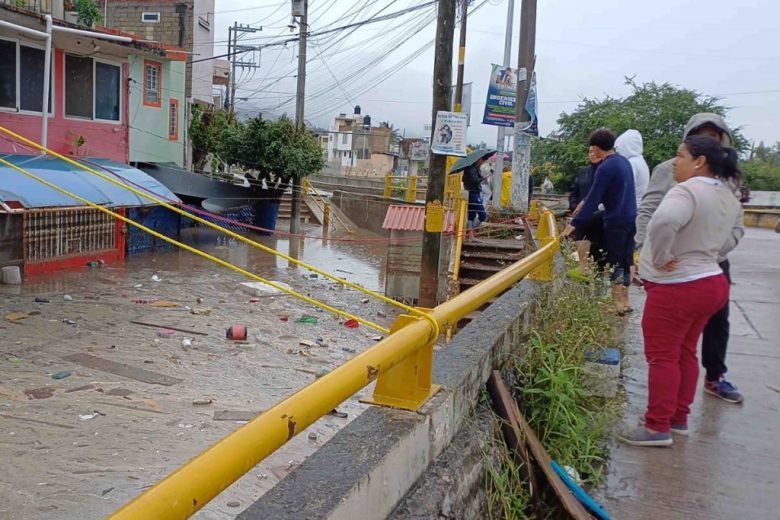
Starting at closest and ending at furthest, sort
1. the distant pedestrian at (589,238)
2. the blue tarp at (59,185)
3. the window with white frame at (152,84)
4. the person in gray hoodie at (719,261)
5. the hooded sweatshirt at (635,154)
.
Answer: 1. the person in gray hoodie at (719,261)
2. the distant pedestrian at (589,238)
3. the hooded sweatshirt at (635,154)
4. the blue tarp at (59,185)
5. the window with white frame at (152,84)

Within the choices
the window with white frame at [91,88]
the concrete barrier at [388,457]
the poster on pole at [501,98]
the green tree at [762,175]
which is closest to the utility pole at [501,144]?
the poster on pole at [501,98]

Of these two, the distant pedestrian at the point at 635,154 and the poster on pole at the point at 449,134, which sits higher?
the poster on pole at the point at 449,134

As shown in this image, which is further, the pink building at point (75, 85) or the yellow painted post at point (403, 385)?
the pink building at point (75, 85)

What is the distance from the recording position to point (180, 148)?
20891 mm

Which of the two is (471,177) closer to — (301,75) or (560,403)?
(560,403)

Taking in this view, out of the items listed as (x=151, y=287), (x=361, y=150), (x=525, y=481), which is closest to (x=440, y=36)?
(x=151, y=287)

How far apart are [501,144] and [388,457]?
15075 mm

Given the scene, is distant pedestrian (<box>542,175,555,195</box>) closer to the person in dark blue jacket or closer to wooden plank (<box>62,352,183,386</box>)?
the person in dark blue jacket

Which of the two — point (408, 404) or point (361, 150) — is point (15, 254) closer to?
point (408, 404)

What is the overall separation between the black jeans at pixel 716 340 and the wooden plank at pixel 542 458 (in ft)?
5.13

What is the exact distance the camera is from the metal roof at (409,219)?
13.1 meters

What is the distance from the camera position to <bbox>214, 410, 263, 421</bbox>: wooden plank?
6250mm

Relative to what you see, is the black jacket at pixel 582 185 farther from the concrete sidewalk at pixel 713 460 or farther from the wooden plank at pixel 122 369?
the wooden plank at pixel 122 369

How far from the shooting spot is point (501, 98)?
1455 cm
